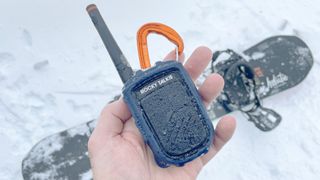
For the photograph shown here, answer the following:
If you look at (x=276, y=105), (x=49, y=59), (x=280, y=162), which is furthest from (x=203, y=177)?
(x=49, y=59)

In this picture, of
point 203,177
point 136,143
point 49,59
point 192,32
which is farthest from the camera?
point 192,32

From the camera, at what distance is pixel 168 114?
1.38 m

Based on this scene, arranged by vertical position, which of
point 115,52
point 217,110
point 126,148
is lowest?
point 217,110

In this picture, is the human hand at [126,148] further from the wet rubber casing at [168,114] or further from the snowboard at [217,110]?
the snowboard at [217,110]

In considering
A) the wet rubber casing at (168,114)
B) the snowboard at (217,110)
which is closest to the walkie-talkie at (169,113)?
the wet rubber casing at (168,114)

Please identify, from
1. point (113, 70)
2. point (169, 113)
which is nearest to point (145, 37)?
point (169, 113)

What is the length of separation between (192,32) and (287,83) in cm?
60

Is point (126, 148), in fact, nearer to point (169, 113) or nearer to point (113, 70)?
point (169, 113)

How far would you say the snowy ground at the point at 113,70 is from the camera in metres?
2.20

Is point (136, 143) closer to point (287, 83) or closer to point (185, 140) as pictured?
point (185, 140)

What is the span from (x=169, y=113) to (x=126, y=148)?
0.19 metres

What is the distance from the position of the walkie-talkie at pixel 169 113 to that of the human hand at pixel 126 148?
67 millimetres

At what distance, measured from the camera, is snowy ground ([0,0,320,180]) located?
86.5 inches

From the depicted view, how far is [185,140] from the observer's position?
4.45ft
